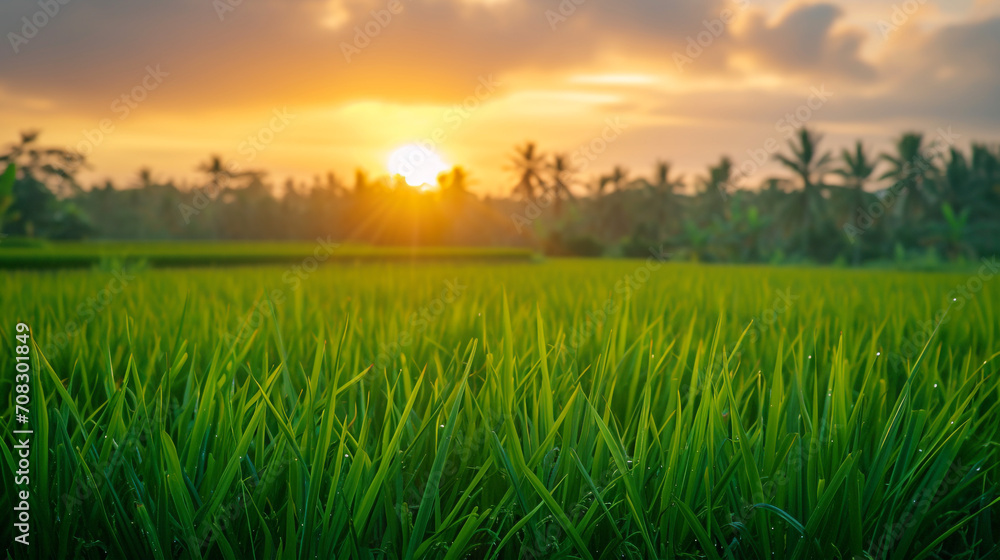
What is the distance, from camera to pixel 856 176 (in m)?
25.7

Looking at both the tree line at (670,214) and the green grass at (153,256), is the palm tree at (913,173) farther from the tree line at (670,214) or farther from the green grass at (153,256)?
the green grass at (153,256)

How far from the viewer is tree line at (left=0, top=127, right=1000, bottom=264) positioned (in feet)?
75.7

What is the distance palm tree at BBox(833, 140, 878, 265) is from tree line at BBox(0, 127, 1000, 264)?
0.04 meters

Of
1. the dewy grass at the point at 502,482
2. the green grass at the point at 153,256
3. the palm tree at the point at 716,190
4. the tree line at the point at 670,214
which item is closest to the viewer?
the dewy grass at the point at 502,482

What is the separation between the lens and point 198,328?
77.1 inches

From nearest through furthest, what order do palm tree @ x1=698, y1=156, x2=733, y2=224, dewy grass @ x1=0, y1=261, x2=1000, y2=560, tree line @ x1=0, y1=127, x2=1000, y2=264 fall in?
dewy grass @ x1=0, y1=261, x2=1000, y2=560, tree line @ x1=0, y1=127, x2=1000, y2=264, palm tree @ x1=698, y1=156, x2=733, y2=224

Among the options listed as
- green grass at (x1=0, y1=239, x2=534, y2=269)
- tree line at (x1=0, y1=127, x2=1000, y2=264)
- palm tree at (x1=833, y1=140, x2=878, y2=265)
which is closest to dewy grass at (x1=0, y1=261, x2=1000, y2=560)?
green grass at (x1=0, y1=239, x2=534, y2=269)

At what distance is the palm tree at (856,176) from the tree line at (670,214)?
0.04m

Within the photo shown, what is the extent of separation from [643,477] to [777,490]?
19 centimetres

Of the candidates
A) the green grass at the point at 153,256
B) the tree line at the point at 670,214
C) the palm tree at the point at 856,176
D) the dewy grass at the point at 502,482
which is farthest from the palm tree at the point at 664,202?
the dewy grass at the point at 502,482

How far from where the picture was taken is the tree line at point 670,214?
2308 centimetres

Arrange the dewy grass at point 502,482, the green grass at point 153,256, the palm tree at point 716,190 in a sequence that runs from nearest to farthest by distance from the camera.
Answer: the dewy grass at point 502,482, the green grass at point 153,256, the palm tree at point 716,190

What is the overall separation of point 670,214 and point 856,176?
30.9 feet

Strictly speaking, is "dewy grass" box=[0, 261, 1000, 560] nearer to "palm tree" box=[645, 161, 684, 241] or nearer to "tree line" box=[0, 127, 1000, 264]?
"tree line" box=[0, 127, 1000, 264]
